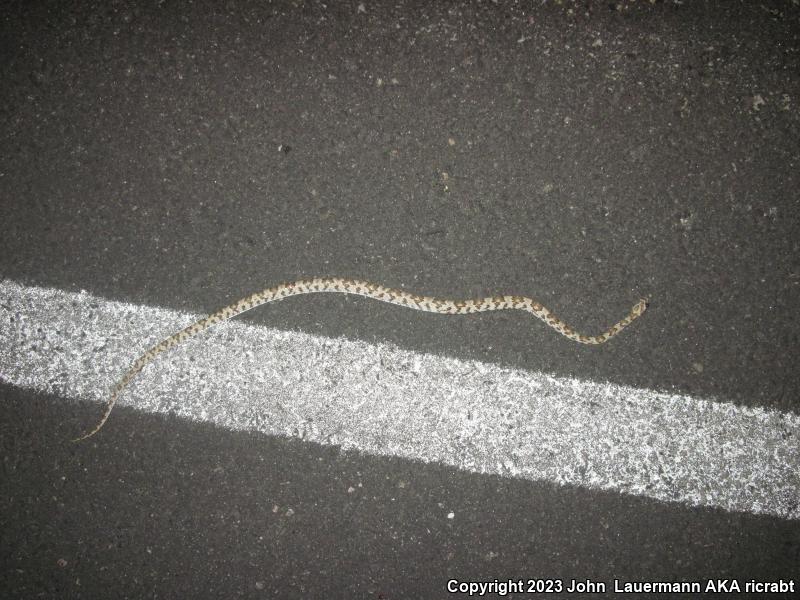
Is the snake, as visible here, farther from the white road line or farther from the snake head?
the snake head

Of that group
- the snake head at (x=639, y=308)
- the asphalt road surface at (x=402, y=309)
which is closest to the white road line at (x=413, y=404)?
the asphalt road surface at (x=402, y=309)

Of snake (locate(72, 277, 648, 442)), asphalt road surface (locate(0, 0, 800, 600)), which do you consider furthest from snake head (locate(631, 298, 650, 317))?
snake (locate(72, 277, 648, 442))

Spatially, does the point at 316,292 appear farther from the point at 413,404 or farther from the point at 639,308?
the point at 639,308

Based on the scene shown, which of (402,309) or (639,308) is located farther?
(402,309)

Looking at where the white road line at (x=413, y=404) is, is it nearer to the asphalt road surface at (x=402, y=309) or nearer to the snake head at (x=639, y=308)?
the asphalt road surface at (x=402, y=309)

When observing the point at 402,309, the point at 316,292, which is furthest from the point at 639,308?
the point at 316,292

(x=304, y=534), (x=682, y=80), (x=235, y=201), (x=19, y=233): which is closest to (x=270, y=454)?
(x=304, y=534)
